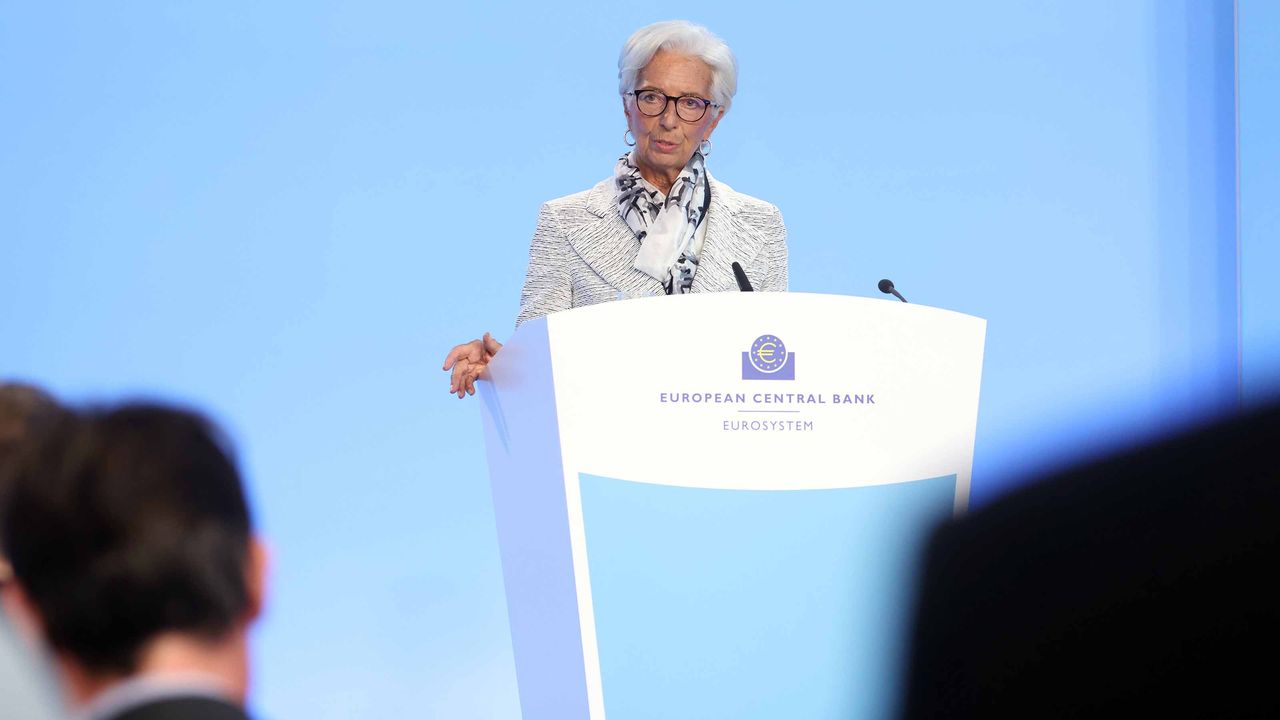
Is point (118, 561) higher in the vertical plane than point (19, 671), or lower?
higher

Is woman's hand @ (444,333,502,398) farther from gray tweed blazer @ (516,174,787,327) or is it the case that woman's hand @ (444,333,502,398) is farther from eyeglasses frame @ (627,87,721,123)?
eyeglasses frame @ (627,87,721,123)

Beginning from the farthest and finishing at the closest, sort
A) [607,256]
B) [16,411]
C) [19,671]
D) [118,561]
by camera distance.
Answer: [607,256]
[16,411]
[19,671]
[118,561]

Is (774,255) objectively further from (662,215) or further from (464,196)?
(464,196)

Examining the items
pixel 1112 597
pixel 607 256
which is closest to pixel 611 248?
pixel 607 256

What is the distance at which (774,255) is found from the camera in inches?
87.0

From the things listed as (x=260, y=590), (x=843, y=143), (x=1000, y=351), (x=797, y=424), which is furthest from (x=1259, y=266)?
(x=260, y=590)

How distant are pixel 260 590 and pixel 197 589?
3.0 inches

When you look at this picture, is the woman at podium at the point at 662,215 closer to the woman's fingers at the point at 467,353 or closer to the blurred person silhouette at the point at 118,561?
the woman's fingers at the point at 467,353

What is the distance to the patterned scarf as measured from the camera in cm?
213

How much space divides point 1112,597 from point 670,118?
2031mm

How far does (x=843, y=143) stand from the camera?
3.47 metres

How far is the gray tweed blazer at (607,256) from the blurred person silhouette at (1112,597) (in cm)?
188

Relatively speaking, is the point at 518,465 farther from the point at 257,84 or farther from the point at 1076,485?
the point at 257,84

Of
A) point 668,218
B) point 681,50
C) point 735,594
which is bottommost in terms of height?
point 735,594
